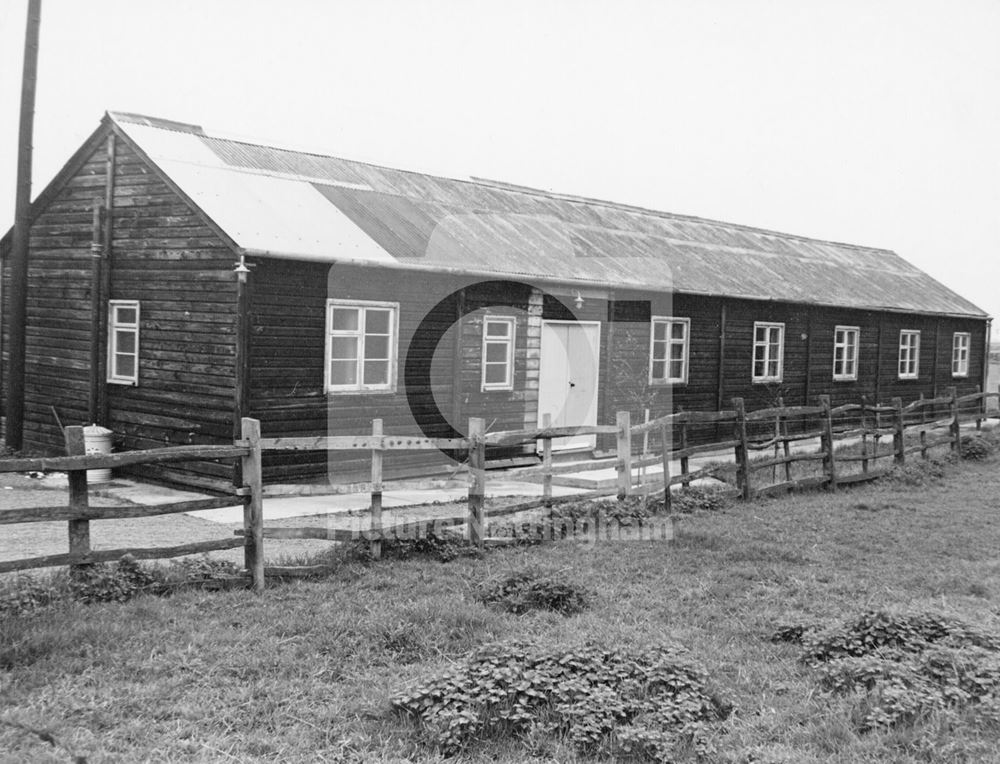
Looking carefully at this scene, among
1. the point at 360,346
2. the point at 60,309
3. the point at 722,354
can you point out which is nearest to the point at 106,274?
the point at 60,309

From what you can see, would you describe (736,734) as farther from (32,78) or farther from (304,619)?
(32,78)

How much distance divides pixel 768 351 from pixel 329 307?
1227 centimetres

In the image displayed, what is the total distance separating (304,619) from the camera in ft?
24.3

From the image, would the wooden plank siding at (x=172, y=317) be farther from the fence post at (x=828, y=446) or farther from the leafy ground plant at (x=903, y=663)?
the leafy ground plant at (x=903, y=663)

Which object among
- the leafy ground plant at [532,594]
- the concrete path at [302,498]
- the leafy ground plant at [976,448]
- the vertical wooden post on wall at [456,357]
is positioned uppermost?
the vertical wooden post on wall at [456,357]

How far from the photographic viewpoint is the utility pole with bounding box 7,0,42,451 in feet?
55.5

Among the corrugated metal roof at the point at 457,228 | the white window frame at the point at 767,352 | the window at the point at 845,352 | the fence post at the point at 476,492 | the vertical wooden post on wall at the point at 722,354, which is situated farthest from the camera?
the window at the point at 845,352

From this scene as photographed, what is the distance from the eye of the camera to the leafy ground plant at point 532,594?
807 cm

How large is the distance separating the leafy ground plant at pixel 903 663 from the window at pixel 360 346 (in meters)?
8.91

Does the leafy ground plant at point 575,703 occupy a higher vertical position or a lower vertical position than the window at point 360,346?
lower

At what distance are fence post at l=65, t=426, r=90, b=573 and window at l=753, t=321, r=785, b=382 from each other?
58.0 ft

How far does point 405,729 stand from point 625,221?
1994 centimetres

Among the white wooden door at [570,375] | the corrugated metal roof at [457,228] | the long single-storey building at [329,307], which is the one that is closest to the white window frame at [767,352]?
the long single-storey building at [329,307]

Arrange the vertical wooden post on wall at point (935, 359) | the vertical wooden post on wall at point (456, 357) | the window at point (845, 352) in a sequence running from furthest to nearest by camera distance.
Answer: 1. the vertical wooden post on wall at point (935, 359)
2. the window at point (845, 352)
3. the vertical wooden post on wall at point (456, 357)
